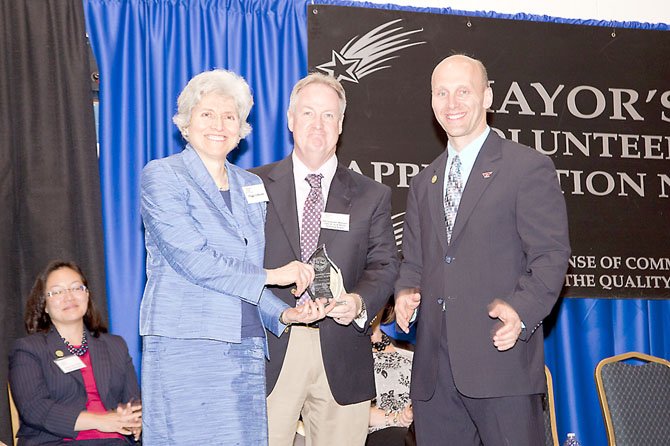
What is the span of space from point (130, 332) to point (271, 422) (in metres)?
2.04

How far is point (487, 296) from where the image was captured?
3160 millimetres

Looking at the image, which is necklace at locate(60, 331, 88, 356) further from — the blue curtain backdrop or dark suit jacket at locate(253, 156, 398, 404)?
dark suit jacket at locate(253, 156, 398, 404)

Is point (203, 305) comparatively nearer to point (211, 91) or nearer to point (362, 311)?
point (362, 311)

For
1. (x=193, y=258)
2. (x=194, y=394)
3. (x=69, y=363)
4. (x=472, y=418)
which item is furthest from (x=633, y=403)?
(x=69, y=363)

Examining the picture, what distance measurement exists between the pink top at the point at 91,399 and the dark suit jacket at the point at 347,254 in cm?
139

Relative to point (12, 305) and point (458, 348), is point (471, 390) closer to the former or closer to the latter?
point (458, 348)

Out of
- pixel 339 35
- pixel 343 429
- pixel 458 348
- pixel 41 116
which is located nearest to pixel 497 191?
pixel 458 348

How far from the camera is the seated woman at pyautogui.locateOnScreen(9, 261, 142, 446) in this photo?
4.25 meters

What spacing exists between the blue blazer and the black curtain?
77.2 inches

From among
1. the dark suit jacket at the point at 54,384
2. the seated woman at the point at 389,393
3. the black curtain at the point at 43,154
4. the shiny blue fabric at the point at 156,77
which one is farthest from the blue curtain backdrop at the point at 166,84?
the seated woman at the point at 389,393

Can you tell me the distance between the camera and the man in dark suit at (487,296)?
305 centimetres

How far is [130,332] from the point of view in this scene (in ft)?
17.0

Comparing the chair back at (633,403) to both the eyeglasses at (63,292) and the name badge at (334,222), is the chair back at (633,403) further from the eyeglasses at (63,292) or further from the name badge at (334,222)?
the eyeglasses at (63,292)

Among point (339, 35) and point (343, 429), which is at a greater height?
point (339, 35)
